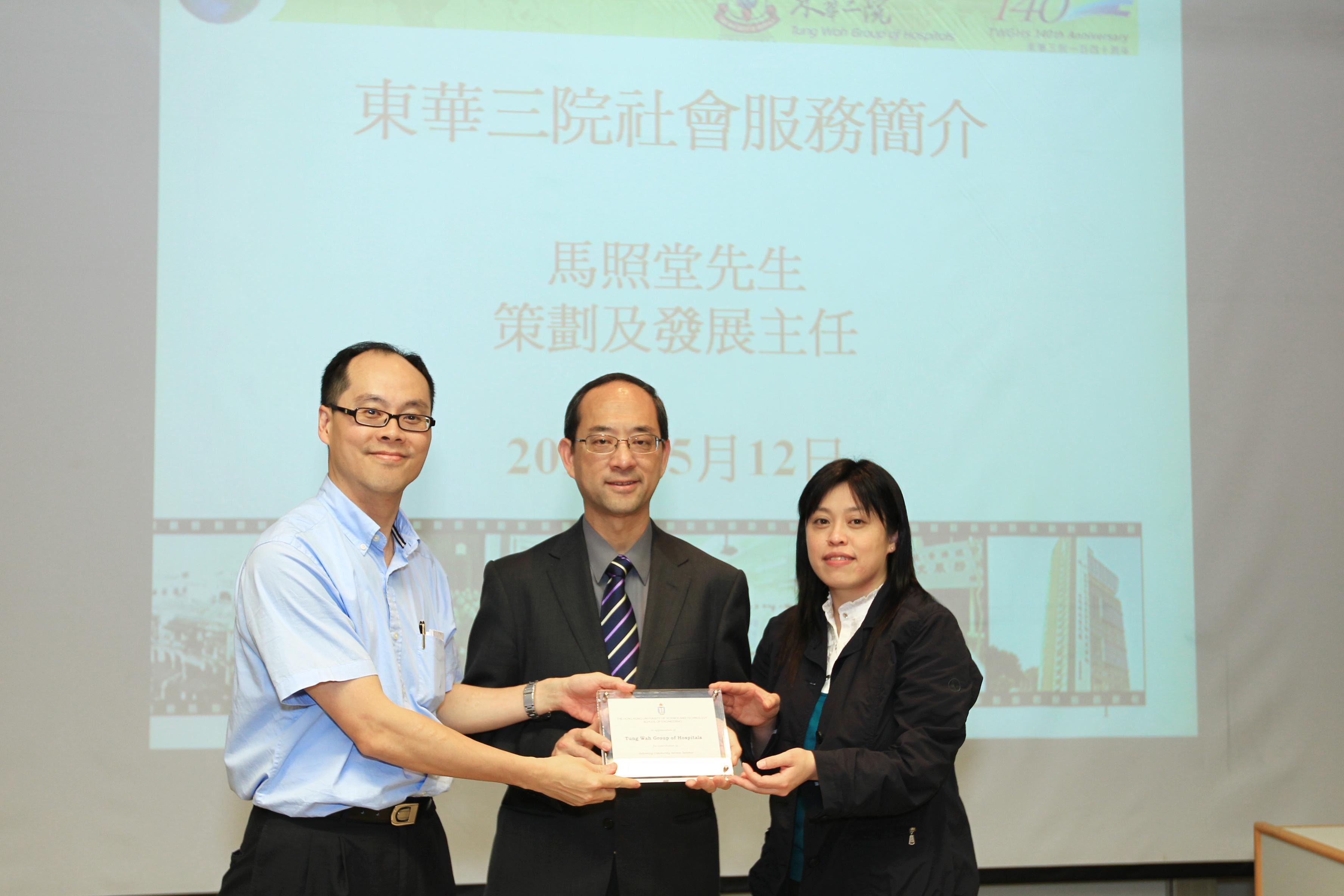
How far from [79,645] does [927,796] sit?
2524mm

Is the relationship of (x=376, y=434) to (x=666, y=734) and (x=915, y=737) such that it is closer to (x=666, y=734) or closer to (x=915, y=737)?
(x=666, y=734)

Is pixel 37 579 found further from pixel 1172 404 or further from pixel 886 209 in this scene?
pixel 1172 404

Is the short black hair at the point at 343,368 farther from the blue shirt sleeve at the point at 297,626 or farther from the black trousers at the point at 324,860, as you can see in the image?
the black trousers at the point at 324,860

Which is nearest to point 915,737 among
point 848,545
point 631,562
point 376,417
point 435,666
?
point 848,545

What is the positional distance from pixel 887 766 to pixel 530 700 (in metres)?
0.76

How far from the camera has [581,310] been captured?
3.08m

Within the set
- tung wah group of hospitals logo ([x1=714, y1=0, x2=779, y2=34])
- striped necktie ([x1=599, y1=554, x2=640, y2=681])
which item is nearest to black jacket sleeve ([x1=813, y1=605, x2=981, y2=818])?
striped necktie ([x1=599, y1=554, x2=640, y2=681])

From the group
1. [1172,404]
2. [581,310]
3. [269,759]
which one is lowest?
[269,759]

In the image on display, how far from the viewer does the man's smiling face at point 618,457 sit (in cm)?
215

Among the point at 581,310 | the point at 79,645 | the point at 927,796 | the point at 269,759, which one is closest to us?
the point at 269,759

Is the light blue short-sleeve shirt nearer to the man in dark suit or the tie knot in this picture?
the man in dark suit

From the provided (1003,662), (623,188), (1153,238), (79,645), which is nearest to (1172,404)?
(1153,238)

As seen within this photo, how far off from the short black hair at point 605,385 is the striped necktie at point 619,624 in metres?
0.31

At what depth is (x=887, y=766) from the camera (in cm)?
183
